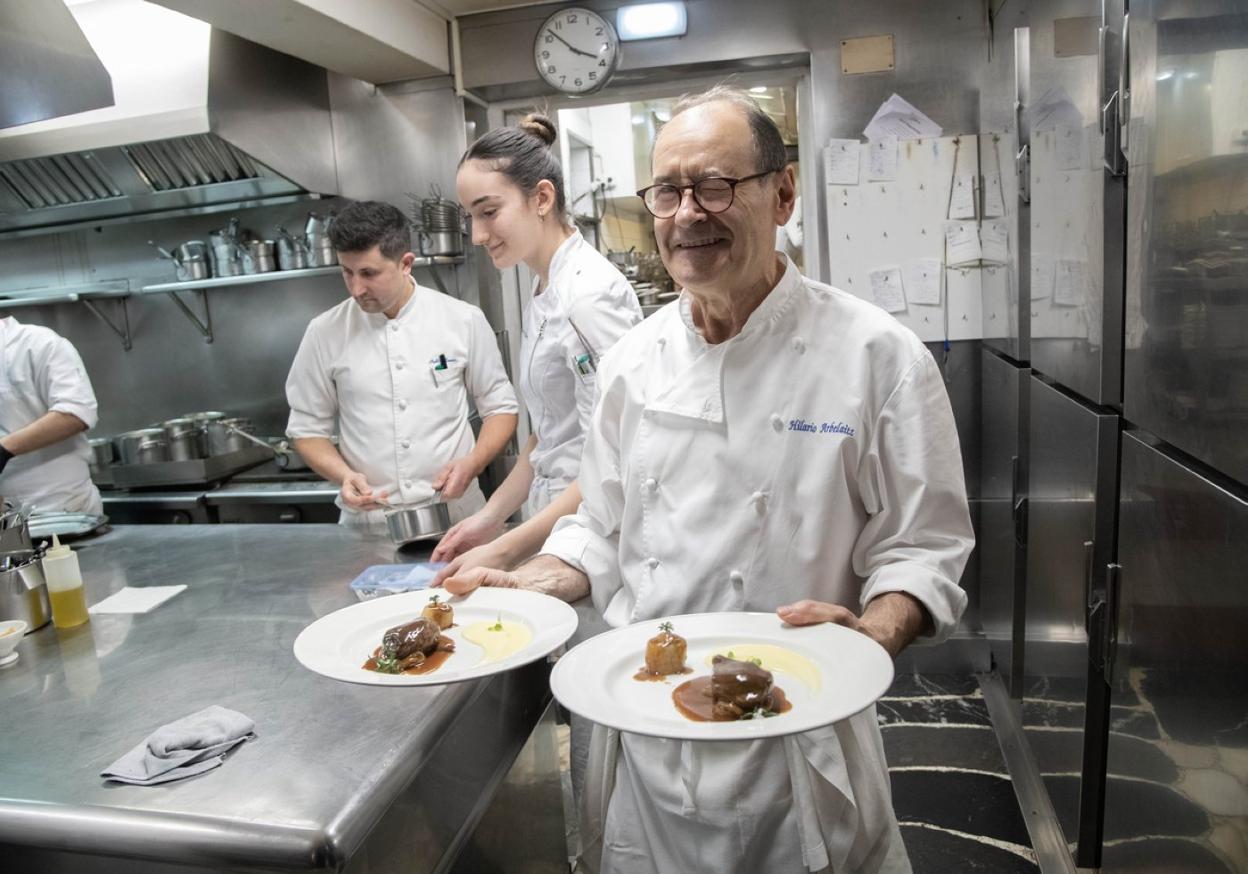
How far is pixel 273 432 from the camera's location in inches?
193

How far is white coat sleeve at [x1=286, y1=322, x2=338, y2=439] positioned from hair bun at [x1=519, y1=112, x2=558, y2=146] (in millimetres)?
1085

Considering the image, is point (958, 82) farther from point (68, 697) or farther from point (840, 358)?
point (68, 697)

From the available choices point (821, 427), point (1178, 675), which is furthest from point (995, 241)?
point (821, 427)

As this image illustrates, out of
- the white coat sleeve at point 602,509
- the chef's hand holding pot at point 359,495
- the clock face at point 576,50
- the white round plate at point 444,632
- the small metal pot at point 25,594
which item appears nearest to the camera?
the white round plate at point 444,632

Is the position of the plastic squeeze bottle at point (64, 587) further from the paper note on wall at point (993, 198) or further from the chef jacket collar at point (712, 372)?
the paper note on wall at point (993, 198)

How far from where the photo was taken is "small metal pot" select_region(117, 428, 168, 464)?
14.3 feet

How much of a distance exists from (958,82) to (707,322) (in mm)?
2770

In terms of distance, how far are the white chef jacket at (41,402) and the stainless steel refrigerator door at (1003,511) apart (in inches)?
139

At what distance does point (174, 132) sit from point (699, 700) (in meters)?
3.56

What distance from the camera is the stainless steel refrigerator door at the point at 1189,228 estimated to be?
1339mm


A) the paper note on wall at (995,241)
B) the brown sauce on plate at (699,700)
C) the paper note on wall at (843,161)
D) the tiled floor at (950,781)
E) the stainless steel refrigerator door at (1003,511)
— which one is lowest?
the tiled floor at (950,781)

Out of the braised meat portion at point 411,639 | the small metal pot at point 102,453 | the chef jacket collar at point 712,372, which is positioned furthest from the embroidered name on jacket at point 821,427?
the small metal pot at point 102,453

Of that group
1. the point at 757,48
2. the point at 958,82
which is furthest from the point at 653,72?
the point at 958,82

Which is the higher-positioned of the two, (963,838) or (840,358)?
(840,358)
